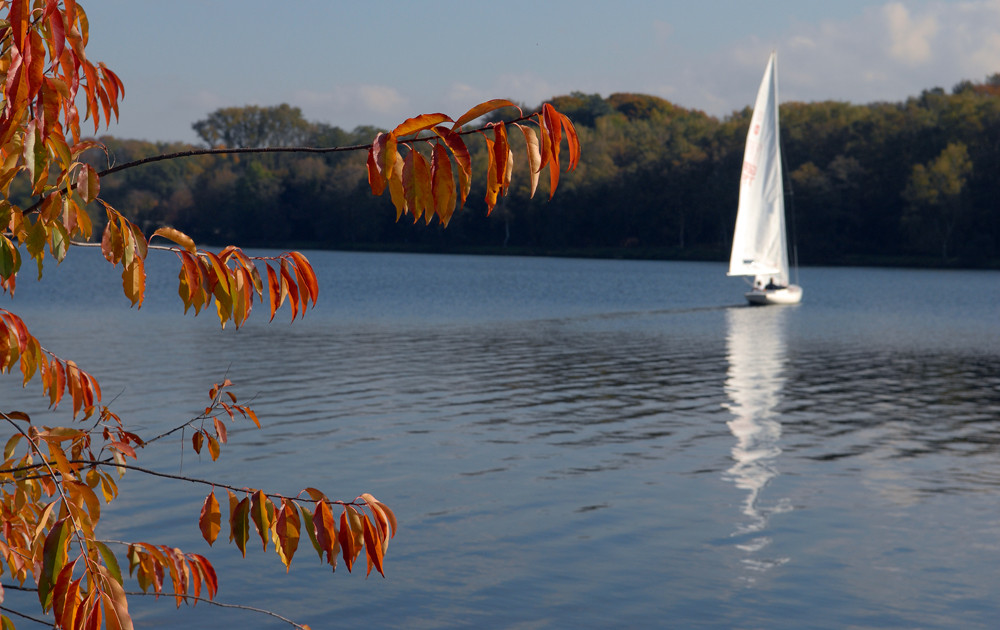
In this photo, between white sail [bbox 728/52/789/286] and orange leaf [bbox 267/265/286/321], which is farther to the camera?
white sail [bbox 728/52/789/286]

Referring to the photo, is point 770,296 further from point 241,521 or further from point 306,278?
point 306,278

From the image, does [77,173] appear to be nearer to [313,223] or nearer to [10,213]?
[10,213]

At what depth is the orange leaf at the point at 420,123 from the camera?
280cm

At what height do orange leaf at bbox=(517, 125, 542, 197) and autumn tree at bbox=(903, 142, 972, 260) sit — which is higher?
autumn tree at bbox=(903, 142, 972, 260)

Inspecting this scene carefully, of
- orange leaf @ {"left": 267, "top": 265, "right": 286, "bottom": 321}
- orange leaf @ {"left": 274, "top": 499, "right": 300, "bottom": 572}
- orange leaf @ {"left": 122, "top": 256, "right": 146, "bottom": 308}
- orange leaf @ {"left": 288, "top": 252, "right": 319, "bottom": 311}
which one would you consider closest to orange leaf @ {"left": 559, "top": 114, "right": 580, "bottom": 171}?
orange leaf @ {"left": 288, "top": 252, "right": 319, "bottom": 311}

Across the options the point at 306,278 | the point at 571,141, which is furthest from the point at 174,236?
the point at 571,141

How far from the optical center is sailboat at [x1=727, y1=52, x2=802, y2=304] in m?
50.3

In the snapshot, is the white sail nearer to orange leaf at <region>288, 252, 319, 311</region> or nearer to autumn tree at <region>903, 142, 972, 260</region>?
orange leaf at <region>288, 252, 319, 311</region>

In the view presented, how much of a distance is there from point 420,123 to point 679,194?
393 ft

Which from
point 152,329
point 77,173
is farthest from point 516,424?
point 152,329

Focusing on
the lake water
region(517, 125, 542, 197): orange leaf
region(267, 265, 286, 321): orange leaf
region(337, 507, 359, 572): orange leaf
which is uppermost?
region(517, 125, 542, 197): orange leaf

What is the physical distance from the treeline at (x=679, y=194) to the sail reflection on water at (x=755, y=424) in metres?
51.2

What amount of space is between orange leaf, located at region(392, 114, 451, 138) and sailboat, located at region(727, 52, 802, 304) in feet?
157

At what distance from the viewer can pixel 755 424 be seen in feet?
58.7
